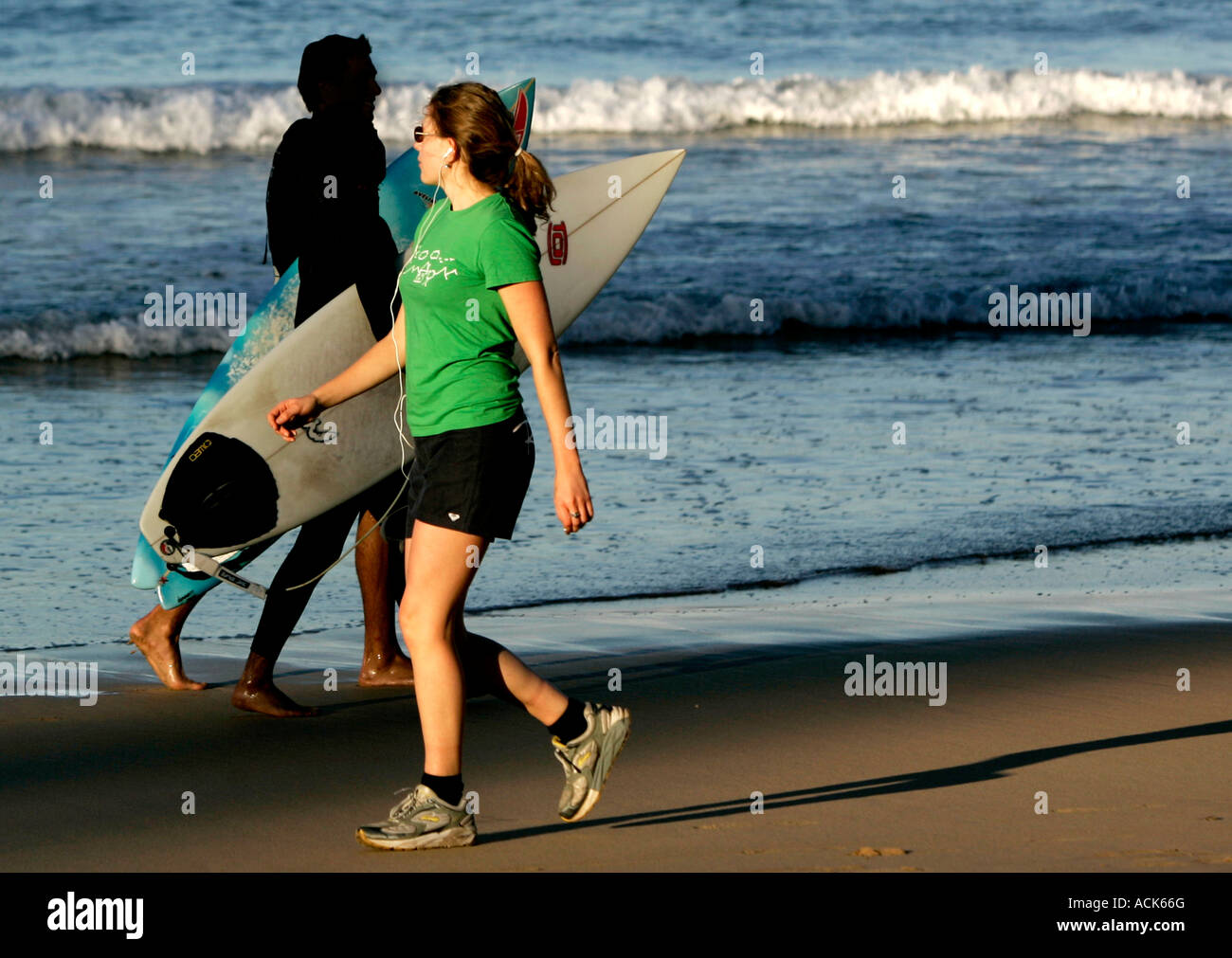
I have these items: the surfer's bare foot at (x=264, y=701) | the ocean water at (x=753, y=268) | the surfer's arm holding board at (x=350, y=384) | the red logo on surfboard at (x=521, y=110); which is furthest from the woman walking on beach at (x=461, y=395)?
the ocean water at (x=753, y=268)

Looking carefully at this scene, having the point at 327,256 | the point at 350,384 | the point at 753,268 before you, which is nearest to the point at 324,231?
the point at 327,256

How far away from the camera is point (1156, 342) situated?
1279 centimetres

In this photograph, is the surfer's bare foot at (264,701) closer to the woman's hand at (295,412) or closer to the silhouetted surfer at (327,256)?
the silhouetted surfer at (327,256)

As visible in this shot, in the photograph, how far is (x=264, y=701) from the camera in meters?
4.75

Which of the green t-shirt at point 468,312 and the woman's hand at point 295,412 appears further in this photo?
the woman's hand at point 295,412

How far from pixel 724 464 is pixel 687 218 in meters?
8.89

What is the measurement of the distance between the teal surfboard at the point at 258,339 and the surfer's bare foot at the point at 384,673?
536 mm

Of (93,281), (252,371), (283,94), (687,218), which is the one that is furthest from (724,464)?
(283,94)

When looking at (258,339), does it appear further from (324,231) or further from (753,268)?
(753,268)

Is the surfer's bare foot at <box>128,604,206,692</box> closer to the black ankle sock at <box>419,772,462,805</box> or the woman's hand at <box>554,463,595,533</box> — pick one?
the black ankle sock at <box>419,772,462,805</box>

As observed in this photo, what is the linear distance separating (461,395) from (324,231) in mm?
1570

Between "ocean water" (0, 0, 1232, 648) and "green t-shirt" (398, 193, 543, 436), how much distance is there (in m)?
2.67

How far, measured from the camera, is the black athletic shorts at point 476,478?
137 inches

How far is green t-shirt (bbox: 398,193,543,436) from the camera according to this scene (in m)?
3.46
